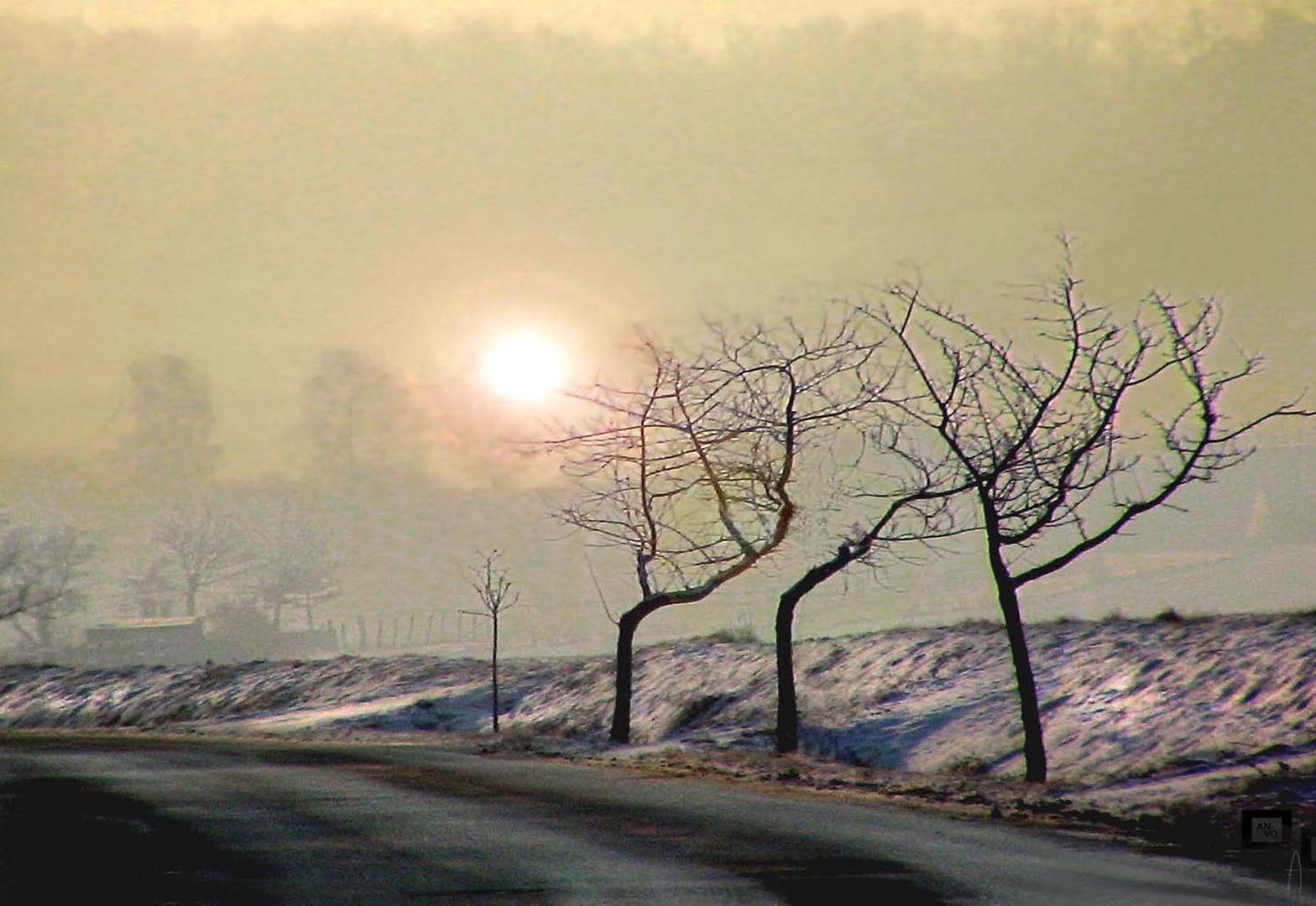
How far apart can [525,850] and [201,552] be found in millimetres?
111193

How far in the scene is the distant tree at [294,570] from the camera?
11938 centimetres

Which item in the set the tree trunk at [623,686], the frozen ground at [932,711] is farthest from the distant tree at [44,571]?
the tree trunk at [623,686]

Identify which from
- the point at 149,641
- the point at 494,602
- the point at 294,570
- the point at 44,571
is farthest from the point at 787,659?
the point at 294,570

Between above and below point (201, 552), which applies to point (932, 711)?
below

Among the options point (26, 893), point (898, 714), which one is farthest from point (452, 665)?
point (26, 893)

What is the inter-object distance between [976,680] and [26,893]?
22.4 m

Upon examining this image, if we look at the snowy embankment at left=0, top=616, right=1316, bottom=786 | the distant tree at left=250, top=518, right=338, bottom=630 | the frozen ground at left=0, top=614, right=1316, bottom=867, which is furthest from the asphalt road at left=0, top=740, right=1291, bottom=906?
the distant tree at left=250, top=518, right=338, bottom=630

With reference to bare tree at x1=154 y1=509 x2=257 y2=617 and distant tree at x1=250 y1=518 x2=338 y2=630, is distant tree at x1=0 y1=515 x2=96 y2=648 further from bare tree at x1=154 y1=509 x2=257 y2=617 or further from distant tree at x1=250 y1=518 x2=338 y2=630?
distant tree at x1=250 y1=518 x2=338 y2=630

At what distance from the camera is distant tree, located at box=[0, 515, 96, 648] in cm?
10588

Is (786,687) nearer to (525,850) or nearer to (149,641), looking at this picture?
(525,850)

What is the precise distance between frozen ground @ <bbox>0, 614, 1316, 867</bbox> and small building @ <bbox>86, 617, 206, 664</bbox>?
164 ft

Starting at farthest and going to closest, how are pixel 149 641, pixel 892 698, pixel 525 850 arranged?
pixel 149 641, pixel 892 698, pixel 525 850

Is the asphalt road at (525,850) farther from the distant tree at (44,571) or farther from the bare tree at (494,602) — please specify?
the distant tree at (44,571)

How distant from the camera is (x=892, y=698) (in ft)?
104
